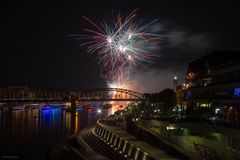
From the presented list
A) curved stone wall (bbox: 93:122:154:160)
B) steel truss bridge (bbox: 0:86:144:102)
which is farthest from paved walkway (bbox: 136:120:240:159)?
steel truss bridge (bbox: 0:86:144:102)

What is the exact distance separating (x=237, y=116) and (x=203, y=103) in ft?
36.1

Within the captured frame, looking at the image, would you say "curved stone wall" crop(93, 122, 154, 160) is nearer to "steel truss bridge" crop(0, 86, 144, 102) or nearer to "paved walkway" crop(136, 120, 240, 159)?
"paved walkway" crop(136, 120, 240, 159)

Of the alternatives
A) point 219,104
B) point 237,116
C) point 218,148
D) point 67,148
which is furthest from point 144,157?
point 219,104

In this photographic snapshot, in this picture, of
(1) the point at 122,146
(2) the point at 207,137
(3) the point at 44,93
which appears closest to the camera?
(2) the point at 207,137

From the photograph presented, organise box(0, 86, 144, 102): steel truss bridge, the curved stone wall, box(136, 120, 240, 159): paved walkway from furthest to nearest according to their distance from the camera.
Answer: box(0, 86, 144, 102): steel truss bridge → the curved stone wall → box(136, 120, 240, 159): paved walkway

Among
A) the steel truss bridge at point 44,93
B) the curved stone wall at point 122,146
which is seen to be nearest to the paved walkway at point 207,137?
the curved stone wall at point 122,146

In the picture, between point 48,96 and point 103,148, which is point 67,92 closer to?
point 48,96

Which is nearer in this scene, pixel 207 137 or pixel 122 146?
pixel 207 137

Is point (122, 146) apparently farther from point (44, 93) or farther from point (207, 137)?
point (44, 93)

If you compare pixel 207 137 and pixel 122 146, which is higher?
pixel 207 137

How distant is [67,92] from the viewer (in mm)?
128500

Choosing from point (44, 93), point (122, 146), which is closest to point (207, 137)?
point (122, 146)

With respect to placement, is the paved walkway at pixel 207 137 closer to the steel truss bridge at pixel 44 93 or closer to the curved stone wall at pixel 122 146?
the curved stone wall at pixel 122 146

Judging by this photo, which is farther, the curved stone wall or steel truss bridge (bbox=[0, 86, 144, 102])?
steel truss bridge (bbox=[0, 86, 144, 102])
